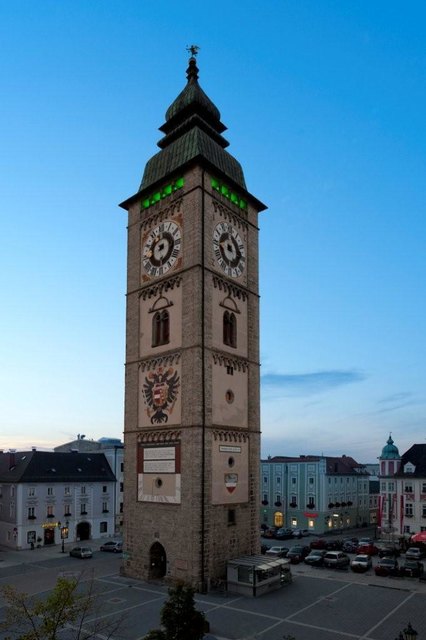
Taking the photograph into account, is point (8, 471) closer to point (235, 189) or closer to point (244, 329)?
point (244, 329)

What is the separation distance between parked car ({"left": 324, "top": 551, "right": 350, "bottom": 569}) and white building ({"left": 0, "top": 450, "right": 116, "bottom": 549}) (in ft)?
91.3

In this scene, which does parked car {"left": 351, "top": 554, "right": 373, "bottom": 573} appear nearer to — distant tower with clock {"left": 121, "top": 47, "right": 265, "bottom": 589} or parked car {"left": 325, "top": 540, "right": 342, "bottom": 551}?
distant tower with clock {"left": 121, "top": 47, "right": 265, "bottom": 589}

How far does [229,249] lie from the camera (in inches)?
1628

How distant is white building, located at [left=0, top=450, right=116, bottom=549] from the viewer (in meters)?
58.7

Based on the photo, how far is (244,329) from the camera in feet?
137

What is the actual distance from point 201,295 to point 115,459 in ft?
136

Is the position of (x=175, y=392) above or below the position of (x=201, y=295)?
below

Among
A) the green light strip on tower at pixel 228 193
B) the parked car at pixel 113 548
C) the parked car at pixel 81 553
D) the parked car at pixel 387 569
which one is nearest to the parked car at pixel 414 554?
the parked car at pixel 387 569

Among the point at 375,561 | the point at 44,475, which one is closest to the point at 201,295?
the point at 375,561

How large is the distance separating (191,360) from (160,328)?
488 cm

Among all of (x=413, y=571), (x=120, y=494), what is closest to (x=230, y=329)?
(x=413, y=571)

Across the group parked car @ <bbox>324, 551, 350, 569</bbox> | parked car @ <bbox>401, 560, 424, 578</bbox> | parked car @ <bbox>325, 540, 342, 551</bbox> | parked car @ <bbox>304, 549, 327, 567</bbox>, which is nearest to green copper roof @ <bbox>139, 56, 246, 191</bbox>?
parked car @ <bbox>324, 551, 350, 569</bbox>

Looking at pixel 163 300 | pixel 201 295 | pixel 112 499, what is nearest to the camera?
pixel 201 295

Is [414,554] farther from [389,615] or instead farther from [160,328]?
[160,328]
